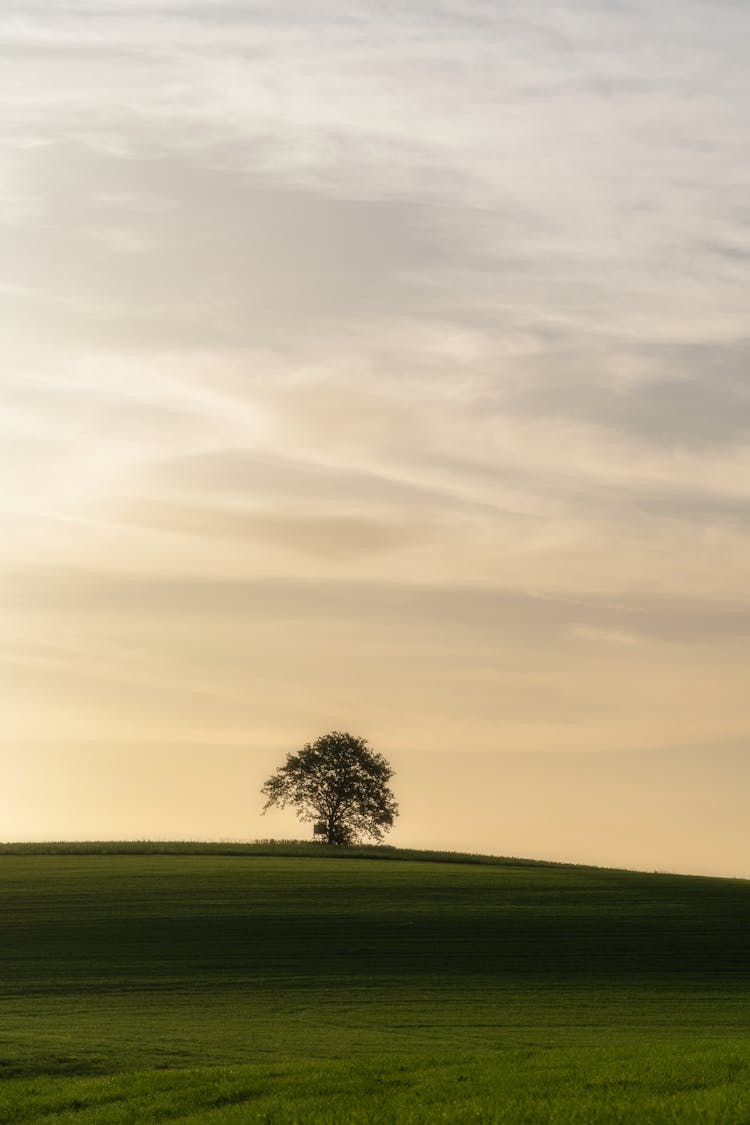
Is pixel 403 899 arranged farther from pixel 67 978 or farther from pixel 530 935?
pixel 67 978

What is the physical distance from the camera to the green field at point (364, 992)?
21.1 m

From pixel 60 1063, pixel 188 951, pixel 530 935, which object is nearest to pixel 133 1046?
pixel 60 1063

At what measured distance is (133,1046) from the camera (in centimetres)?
2859

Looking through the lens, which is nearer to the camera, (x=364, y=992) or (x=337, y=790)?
(x=364, y=992)

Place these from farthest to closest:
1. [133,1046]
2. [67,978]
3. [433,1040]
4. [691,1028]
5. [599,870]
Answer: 1. [599,870]
2. [67,978]
3. [691,1028]
4. [433,1040]
5. [133,1046]

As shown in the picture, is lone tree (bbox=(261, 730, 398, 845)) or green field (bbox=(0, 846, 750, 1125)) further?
lone tree (bbox=(261, 730, 398, 845))

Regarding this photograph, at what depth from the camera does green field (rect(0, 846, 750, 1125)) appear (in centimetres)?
2114

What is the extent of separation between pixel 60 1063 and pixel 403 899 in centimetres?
3764

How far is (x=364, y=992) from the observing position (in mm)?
41594

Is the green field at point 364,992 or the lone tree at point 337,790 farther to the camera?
the lone tree at point 337,790

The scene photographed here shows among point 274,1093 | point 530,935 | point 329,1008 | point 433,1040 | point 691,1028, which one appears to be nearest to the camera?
point 274,1093

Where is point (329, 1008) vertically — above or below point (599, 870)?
below

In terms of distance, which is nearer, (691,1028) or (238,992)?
(691,1028)

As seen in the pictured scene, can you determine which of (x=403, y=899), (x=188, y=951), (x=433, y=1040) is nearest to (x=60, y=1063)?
(x=433, y=1040)
